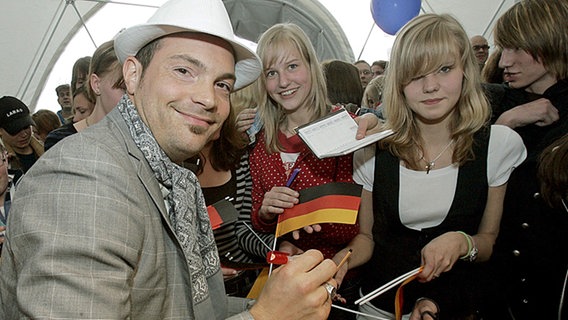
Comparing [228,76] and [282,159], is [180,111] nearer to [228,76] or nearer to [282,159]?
[228,76]

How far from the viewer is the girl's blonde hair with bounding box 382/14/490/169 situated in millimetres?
2061

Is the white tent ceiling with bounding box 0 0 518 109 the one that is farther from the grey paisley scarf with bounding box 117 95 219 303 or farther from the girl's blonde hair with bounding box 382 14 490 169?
the grey paisley scarf with bounding box 117 95 219 303

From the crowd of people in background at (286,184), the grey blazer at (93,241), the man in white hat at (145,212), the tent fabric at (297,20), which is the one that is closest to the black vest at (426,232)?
the crowd of people in background at (286,184)

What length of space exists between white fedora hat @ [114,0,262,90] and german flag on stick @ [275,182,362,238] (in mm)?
685

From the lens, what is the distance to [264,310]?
3.97 ft

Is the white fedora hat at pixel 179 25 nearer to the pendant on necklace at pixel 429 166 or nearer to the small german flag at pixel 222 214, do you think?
the small german flag at pixel 222 214

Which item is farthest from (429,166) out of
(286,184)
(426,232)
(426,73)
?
(286,184)

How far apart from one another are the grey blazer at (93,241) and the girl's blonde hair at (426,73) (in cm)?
121

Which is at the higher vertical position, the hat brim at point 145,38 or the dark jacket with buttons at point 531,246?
the hat brim at point 145,38

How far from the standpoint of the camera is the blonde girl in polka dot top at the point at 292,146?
2299 millimetres

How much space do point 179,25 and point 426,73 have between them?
3.57 ft

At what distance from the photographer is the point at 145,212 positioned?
46.8 inches

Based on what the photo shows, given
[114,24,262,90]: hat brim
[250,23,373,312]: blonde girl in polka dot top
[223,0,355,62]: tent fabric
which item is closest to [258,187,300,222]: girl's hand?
[250,23,373,312]: blonde girl in polka dot top

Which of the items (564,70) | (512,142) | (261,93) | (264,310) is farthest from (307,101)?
(264,310)
